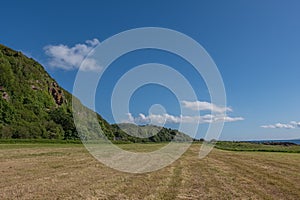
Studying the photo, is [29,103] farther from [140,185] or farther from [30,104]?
[140,185]

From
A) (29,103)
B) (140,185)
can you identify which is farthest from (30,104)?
(140,185)

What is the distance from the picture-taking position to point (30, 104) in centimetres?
10831

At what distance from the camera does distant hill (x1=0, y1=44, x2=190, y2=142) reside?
95.1 m

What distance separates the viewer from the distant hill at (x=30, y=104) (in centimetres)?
9506

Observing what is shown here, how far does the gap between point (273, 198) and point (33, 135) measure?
93578mm

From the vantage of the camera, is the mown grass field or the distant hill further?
the distant hill

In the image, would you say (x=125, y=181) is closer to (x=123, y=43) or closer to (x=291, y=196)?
(x=291, y=196)

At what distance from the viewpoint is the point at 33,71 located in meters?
122

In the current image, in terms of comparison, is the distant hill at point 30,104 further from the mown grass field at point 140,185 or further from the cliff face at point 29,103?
the mown grass field at point 140,185

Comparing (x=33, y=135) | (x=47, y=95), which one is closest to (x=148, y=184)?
(x=33, y=135)

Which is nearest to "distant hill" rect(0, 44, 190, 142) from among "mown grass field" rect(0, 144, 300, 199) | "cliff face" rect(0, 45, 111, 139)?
"cliff face" rect(0, 45, 111, 139)

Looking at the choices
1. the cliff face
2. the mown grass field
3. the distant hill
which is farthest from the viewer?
the cliff face

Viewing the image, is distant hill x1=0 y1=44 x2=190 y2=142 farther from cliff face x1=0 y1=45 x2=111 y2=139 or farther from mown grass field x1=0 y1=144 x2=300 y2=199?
mown grass field x1=0 y1=144 x2=300 y2=199

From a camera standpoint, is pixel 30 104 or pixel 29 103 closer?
pixel 29 103
